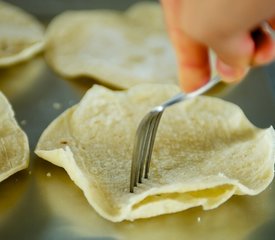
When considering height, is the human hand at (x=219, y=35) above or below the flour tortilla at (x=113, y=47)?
above

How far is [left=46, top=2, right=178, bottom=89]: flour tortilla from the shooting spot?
165 cm

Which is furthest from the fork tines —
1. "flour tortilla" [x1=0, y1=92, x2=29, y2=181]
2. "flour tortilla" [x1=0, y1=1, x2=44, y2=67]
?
"flour tortilla" [x1=0, y1=1, x2=44, y2=67]

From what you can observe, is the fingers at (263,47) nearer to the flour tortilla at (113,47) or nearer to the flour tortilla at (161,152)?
the flour tortilla at (161,152)

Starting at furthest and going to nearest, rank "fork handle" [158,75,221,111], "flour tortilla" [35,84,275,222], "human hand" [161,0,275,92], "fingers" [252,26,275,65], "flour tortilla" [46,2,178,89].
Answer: "flour tortilla" [46,2,178,89] → "flour tortilla" [35,84,275,222] → "fork handle" [158,75,221,111] → "fingers" [252,26,275,65] → "human hand" [161,0,275,92]

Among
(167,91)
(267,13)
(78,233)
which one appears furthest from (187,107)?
(267,13)

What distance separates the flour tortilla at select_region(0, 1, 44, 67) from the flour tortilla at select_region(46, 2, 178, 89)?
4cm

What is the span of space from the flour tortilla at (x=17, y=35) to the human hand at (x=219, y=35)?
840mm

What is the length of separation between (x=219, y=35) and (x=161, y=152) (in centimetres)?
63

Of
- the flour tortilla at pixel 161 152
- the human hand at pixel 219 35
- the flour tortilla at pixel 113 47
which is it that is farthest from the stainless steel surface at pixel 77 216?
the human hand at pixel 219 35

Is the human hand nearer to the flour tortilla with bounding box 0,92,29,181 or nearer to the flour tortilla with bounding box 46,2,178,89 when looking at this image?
the flour tortilla with bounding box 0,92,29,181

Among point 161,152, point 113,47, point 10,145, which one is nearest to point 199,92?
point 161,152

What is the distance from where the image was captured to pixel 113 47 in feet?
5.76

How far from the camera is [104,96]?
4.87ft

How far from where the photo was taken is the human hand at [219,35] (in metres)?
0.73
